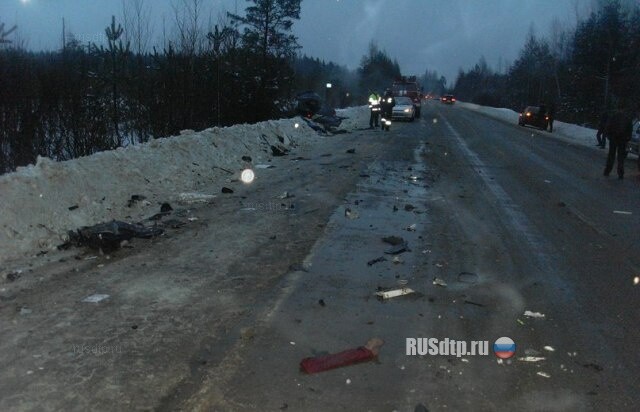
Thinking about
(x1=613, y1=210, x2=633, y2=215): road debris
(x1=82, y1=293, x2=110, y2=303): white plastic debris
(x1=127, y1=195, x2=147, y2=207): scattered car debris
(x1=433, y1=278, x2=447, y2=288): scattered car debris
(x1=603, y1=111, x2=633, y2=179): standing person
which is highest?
(x1=603, y1=111, x2=633, y2=179): standing person

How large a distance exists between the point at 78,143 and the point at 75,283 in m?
8.15

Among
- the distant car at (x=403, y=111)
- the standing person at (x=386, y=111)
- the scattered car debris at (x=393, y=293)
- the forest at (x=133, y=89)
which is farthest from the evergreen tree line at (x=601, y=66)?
the scattered car debris at (x=393, y=293)

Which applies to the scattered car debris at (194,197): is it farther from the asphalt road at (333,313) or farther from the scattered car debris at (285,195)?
the scattered car debris at (285,195)

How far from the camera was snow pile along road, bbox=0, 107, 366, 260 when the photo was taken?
666 centimetres

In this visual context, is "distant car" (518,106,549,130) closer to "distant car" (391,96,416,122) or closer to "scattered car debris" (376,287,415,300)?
"distant car" (391,96,416,122)

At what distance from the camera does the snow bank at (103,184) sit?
665 cm

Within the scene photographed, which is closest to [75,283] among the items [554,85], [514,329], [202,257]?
[202,257]

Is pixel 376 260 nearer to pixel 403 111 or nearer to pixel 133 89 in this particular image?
pixel 133 89

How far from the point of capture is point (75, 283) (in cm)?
536

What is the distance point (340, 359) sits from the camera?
3.85m

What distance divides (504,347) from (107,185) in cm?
698

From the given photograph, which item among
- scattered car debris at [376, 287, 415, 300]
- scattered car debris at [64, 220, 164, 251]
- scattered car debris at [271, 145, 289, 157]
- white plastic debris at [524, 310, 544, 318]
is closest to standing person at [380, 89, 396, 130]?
scattered car debris at [271, 145, 289, 157]

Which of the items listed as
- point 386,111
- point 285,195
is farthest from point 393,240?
point 386,111

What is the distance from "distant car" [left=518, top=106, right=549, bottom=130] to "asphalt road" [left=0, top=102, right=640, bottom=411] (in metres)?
31.8
